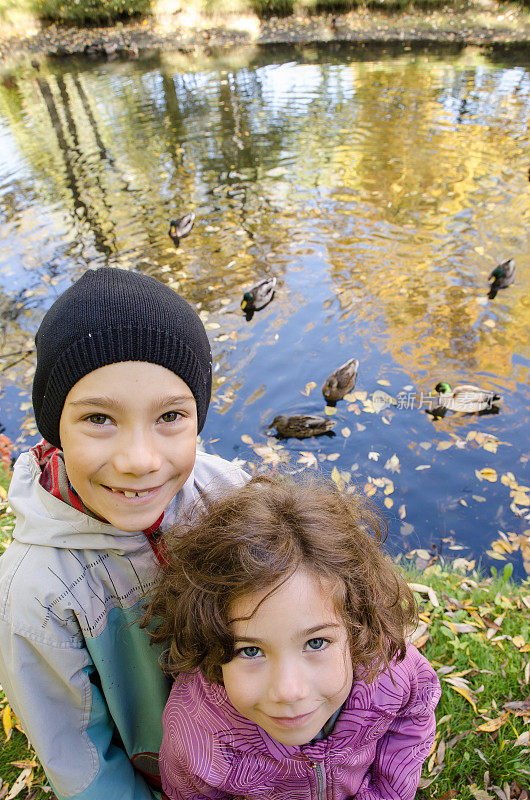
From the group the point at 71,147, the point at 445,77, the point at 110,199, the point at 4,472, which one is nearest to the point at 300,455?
the point at 4,472

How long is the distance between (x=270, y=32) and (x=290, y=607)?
28311 mm

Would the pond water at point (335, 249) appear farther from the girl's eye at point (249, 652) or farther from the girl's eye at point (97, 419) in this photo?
the girl's eye at point (97, 419)

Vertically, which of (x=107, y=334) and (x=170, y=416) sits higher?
(x=107, y=334)

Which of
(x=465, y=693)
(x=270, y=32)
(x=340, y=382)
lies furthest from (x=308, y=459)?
(x=270, y=32)

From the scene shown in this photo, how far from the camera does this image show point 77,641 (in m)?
1.95

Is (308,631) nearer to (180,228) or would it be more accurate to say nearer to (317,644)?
(317,644)

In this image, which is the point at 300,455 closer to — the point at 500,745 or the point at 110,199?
the point at 500,745

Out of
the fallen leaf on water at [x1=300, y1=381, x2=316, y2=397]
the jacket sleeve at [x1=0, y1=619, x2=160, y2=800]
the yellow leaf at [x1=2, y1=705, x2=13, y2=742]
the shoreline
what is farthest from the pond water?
the shoreline

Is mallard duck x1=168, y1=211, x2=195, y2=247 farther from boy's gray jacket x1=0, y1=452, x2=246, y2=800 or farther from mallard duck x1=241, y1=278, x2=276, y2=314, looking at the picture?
boy's gray jacket x1=0, y1=452, x2=246, y2=800

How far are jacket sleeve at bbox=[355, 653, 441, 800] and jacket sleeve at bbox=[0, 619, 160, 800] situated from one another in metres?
0.96

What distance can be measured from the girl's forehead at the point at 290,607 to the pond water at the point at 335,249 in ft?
11.8

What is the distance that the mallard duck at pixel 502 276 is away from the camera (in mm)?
7488

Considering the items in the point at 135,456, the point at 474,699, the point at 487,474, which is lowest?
the point at 487,474

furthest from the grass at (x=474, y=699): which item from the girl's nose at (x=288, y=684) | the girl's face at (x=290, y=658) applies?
the girl's nose at (x=288, y=684)
